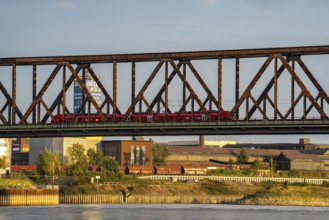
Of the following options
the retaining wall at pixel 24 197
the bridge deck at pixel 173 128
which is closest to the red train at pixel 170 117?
the bridge deck at pixel 173 128

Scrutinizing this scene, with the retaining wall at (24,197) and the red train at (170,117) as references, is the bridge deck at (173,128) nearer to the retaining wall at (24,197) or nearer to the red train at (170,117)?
Result: the red train at (170,117)

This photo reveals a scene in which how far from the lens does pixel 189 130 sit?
13312 cm

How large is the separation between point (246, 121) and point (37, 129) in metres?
28.2

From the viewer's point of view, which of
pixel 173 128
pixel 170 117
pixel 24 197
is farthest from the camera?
pixel 24 197

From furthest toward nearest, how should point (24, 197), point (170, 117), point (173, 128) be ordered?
1. point (24, 197)
2. point (170, 117)
3. point (173, 128)

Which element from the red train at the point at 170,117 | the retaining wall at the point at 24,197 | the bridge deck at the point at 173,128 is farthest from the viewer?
the retaining wall at the point at 24,197

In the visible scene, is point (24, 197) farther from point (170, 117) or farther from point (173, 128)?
point (173, 128)

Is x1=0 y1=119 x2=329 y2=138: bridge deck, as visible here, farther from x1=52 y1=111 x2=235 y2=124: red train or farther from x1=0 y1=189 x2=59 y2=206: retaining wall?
x1=0 y1=189 x2=59 y2=206: retaining wall

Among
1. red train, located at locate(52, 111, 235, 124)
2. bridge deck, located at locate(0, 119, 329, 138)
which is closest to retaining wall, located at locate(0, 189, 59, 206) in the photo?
bridge deck, located at locate(0, 119, 329, 138)

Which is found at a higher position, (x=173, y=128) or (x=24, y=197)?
→ (x=173, y=128)

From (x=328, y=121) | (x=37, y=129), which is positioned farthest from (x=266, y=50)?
(x=37, y=129)

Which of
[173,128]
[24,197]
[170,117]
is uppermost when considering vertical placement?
[170,117]

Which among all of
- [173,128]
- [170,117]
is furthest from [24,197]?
[173,128]

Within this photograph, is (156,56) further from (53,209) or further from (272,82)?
(53,209)
